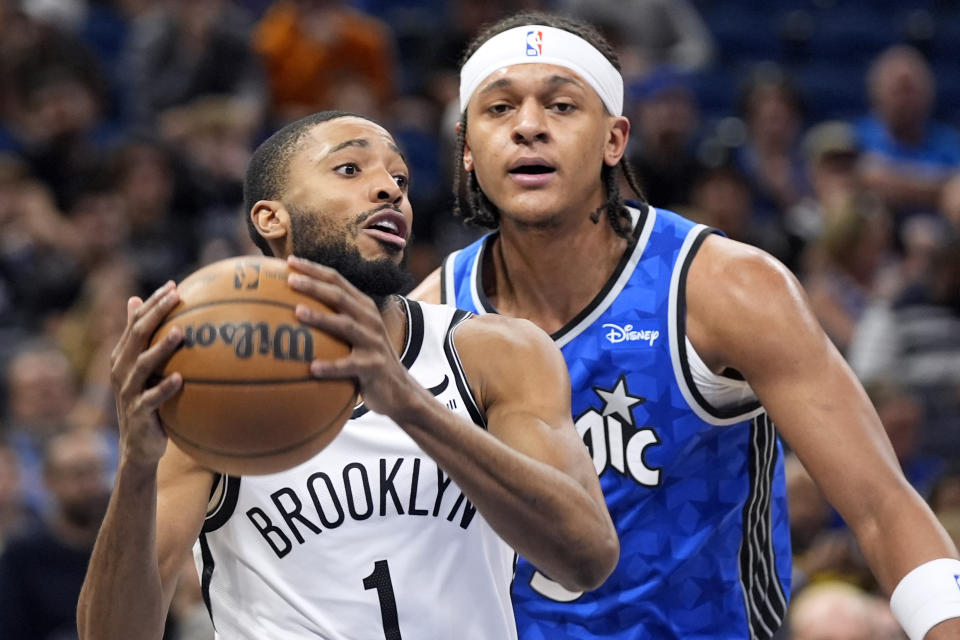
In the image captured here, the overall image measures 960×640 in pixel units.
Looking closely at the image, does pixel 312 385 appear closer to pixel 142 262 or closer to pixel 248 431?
pixel 248 431

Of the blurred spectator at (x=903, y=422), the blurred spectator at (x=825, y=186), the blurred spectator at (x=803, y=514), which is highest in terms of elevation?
the blurred spectator at (x=825, y=186)

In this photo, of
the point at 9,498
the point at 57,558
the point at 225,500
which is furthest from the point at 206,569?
the point at 9,498

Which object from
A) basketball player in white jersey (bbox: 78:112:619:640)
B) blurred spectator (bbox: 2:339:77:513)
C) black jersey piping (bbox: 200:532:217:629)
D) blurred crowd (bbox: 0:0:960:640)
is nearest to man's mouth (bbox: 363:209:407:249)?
basketball player in white jersey (bbox: 78:112:619:640)

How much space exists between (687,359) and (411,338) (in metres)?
1.00

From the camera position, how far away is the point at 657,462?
4.19 metres

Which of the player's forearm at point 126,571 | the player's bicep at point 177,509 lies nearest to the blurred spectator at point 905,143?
the player's bicep at point 177,509

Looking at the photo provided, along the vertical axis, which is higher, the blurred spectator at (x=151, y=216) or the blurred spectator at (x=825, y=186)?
the blurred spectator at (x=825, y=186)

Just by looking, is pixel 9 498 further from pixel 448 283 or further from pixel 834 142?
pixel 834 142

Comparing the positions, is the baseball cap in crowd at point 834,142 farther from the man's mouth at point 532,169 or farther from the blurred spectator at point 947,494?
the man's mouth at point 532,169

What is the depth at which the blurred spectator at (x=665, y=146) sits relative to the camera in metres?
9.02

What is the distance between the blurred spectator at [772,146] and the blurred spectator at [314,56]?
2491 mm

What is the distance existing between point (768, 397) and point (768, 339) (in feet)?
0.50

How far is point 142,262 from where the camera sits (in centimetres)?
856

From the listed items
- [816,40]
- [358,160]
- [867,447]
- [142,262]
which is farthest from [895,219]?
[358,160]
